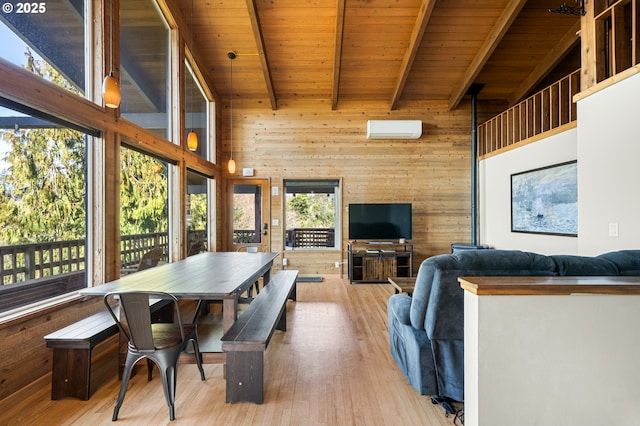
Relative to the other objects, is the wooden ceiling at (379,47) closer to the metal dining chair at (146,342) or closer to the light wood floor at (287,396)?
the metal dining chair at (146,342)

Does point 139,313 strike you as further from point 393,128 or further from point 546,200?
point 393,128

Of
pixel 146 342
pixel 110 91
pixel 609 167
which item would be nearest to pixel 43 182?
pixel 110 91

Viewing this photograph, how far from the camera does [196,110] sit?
5.69m

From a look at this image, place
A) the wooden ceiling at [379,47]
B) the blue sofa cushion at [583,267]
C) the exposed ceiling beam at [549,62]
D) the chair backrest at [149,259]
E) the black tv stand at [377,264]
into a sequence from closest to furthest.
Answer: the blue sofa cushion at [583,267]
the chair backrest at [149,259]
the wooden ceiling at [379,47]
the exposed ceiling beam at [549,62]
the black tv stand at [377,264]

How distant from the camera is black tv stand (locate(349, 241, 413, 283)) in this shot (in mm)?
5984

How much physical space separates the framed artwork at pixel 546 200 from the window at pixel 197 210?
5217 millimetres

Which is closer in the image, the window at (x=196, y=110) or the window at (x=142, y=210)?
the window at (x=142, y=210)

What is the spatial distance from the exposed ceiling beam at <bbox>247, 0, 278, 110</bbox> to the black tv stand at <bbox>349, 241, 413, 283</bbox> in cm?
330

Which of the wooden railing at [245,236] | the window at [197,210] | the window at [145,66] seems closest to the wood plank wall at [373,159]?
the wooden railing at [245,236]

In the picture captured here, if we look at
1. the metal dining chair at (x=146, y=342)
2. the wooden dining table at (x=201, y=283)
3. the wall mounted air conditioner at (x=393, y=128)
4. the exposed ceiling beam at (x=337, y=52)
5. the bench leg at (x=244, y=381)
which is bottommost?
the bench leg at (x=244, y=381)

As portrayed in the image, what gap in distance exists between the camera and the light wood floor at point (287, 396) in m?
1.97

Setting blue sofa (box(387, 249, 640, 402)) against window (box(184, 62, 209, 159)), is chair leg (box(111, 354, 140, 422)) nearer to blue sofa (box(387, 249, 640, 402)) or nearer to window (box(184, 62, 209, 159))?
blue sofa (box(387, 249, 640, 402))

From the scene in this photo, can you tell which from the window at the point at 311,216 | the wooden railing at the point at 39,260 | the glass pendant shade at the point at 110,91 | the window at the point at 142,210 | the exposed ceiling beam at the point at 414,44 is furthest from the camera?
the window at the point at 311,216

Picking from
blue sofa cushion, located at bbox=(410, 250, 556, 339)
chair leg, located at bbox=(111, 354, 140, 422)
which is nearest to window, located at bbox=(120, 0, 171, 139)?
chair leg, located at bbox=(111, 354, 140, 422)
